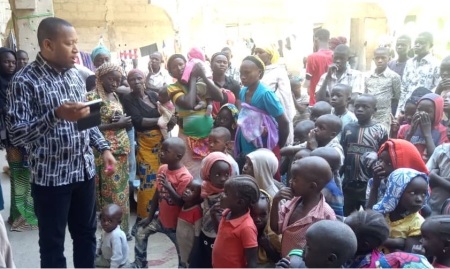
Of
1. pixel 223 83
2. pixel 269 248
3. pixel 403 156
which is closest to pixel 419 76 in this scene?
pixel 223 83

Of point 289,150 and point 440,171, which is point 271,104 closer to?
point 289,150

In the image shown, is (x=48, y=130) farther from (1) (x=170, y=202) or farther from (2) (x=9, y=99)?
(1) (x=170, y=202)

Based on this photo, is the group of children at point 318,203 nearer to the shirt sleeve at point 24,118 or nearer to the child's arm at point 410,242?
the child's arm at point 410,242

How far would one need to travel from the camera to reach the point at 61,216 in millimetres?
2785

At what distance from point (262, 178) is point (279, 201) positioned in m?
0.45

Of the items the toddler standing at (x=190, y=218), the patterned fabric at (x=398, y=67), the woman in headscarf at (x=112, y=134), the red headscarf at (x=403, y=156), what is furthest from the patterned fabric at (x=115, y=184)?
the patterned fabric at (x=398, y=67)

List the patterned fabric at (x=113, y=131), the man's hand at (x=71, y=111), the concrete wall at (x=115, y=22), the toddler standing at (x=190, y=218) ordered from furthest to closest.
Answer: the concrete wall at (x=115, y=22) < the patterned fabric at (x=113, y=131) < the toddler standing at (x=190, y=218) < the man's hand at (x=71, y=111)

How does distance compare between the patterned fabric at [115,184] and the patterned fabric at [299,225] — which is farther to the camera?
the patterned fabric at [115,184]

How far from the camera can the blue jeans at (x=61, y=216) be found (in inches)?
109

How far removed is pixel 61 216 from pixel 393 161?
2.17 metres

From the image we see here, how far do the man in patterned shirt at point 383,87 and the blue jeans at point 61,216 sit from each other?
3378 mm

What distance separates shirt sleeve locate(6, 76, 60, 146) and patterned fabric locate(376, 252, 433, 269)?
1875mm

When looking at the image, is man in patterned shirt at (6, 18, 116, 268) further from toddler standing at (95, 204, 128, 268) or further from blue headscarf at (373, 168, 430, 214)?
blue headscarf at (373, 168, 430, 214)

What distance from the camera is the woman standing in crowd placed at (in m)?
4.69
